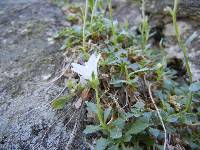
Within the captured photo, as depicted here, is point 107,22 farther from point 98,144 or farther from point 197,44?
point 98,144

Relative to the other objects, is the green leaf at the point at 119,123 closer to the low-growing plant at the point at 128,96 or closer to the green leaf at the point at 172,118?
the low-growing plant at the point at 128,96

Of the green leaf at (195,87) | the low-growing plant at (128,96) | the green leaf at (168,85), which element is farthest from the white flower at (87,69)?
the green leaf at (168,85)

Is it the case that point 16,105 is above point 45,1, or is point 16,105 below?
below

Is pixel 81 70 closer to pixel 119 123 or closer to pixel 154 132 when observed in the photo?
pixel 119 123

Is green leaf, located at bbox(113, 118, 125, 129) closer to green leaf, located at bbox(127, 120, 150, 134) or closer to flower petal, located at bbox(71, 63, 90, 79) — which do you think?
green leaf, located at bbox(127, 120, 150, 134)

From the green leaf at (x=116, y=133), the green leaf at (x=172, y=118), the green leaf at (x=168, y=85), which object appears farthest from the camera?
the green leaf at (x=168, y=85)

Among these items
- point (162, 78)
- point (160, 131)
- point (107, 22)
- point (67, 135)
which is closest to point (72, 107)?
point (67, 135)
